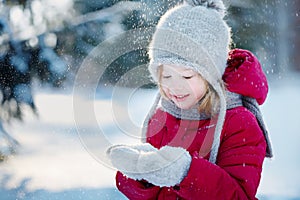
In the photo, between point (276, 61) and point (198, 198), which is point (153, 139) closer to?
point (198, 198)

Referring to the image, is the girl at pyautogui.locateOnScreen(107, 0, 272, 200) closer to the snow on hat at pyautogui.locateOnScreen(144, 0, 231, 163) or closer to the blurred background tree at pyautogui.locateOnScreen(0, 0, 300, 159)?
the snow on hat at pyautogui.locateOnScreen(144, 0, 231, 163)

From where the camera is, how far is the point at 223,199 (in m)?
1.17

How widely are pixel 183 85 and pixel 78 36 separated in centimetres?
267

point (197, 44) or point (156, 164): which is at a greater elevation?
point (197, 44)

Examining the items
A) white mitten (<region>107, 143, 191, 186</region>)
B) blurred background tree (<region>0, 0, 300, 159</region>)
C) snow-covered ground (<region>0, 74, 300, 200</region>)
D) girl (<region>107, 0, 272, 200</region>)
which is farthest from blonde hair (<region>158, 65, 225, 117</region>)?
blurred background tree (<region>0, 0, 300, 159</region>)

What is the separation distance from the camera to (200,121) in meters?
1.32

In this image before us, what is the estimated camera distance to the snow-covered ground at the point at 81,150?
2512 mm

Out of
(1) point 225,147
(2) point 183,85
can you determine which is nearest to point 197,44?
(2) point 183,85

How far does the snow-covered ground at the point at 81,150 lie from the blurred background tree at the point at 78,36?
160 mm

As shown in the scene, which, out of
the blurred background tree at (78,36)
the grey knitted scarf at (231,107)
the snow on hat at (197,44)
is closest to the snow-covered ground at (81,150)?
the blurred background tree at (78,36)

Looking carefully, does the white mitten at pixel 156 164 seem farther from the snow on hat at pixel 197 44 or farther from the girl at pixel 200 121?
the snow on hat at pixel 197 44

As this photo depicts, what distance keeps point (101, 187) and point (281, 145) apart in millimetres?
1198

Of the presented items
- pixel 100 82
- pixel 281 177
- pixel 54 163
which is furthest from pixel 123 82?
pixel 281 177

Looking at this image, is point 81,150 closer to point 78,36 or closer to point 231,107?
point 78,36
